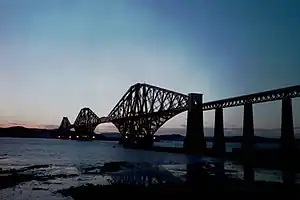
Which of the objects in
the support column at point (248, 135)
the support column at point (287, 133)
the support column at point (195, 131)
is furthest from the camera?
the support column at point (195, 131)

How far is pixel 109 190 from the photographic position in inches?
896

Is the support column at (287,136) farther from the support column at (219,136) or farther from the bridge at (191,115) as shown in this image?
the support column at (219,136)

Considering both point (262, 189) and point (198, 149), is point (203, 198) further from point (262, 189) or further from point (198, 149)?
point (198, 149)

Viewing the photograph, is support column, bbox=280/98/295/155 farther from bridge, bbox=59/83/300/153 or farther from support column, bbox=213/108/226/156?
support column, bbox=213/108/226/156

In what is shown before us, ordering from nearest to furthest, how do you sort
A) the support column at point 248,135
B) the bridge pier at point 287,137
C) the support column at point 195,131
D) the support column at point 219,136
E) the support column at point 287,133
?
the bridge pier at point 287,137, the support column at point 287,133, the support column at point 248,135, the support column at point 219,136, the support column at point 195,131

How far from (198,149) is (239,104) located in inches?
643

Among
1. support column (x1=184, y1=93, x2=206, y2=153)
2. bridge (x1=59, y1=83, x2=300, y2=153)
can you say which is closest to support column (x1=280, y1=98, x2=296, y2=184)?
bridge (x1=59, y1=83, x2=300, y2=153)

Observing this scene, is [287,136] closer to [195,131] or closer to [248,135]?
[248,135]

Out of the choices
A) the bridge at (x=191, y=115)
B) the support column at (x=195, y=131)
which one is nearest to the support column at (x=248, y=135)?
the bridge at (x=191, y=115)

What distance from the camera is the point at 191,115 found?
80.4 meters

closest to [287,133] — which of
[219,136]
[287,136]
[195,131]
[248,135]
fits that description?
[287,136]

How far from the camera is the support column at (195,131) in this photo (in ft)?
247

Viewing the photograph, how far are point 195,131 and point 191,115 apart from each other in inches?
218

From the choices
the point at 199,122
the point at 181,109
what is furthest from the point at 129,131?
the point at 199,122
